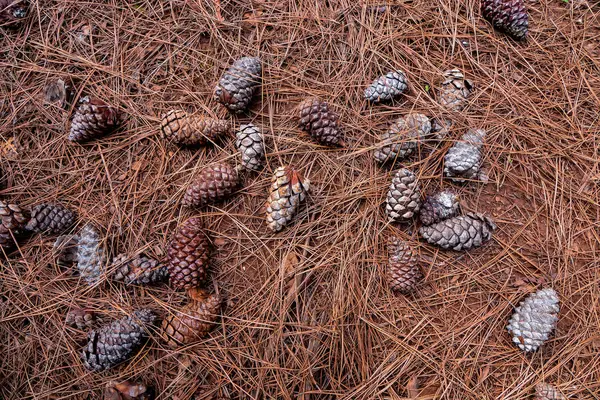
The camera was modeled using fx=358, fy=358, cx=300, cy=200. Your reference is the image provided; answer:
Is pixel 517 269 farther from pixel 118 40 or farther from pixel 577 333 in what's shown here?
pixel 118 40

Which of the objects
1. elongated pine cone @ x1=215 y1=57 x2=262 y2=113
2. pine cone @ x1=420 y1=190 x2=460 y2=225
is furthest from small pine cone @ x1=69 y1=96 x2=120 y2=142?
pine cone @ x1=420 y1=190 x2=460 y2=225

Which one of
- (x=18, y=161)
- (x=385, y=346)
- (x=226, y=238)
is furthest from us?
(x=18, y=161)

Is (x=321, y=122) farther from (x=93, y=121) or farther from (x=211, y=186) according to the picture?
(x=93, y=121)

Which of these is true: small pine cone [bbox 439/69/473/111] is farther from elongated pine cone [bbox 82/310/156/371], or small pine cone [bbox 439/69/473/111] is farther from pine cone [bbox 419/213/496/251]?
elongated pine cone [bbox 82/310/156/371]

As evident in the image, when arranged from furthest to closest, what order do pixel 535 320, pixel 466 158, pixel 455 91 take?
1. pixel 455 91
2. pixel 466 158
3. pixel 535 320

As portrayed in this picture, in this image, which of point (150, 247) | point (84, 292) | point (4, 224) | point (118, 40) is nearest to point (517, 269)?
point (150, 247)

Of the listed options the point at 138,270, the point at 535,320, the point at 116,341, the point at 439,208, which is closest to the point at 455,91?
the point at 439,208
